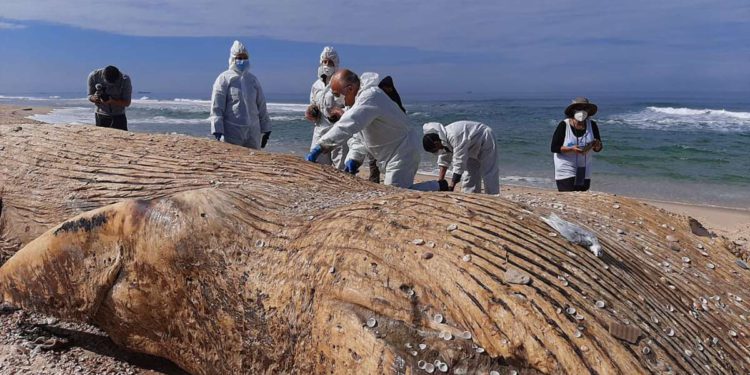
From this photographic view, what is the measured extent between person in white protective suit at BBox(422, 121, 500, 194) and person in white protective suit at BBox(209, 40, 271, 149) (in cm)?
211

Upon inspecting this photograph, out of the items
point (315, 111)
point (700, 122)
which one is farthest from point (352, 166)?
point (700, 122)

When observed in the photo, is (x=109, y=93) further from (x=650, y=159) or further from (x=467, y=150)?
(x=650, y=159)

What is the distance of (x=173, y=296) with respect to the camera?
2.87 metres

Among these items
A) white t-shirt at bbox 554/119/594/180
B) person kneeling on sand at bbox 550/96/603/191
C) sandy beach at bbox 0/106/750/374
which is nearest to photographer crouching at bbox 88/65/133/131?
sandy beach at bbox 0/106/750/374

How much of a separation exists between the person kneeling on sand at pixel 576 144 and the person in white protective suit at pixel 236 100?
3548 millimetres

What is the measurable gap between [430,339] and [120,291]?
6.08 feet

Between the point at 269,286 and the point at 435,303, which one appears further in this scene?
the point at 269,286

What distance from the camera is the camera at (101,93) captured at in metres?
6.19

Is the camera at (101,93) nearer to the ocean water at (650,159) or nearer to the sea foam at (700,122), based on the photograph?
the ocean water at (650,159)

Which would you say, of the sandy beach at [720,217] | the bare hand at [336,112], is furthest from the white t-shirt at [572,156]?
the bare hand at [336,112]

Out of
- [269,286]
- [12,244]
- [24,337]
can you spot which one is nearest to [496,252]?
[269,286]

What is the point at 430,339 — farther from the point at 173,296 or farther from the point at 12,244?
the point at 12,244

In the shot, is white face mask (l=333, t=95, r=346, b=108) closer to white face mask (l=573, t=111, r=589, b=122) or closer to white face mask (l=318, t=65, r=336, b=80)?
white face mask (l=318, t=65, r=336, b=80)

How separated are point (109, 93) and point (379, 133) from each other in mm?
3142
